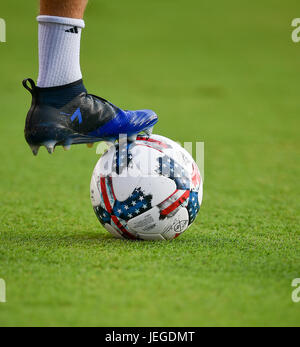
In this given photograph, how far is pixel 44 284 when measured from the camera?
234cm

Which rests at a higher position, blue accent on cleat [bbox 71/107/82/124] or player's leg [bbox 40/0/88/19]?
player's leg [bbox 40/0/88/19]

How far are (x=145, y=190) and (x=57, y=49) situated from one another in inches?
32.1

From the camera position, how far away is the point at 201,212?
4.00 metres

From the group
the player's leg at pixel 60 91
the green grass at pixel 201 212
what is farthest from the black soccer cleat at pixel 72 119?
the green grass at pixel 201 212

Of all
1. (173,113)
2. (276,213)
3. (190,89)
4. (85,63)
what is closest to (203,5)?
(85,63)

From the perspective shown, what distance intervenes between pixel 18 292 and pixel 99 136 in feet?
3.35

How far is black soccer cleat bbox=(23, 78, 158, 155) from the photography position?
111 inches

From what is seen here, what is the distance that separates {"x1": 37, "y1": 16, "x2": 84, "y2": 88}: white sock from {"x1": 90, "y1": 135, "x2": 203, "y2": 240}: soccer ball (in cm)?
47

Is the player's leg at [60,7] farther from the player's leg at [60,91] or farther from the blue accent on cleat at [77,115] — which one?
the blue accent on cleat at [77,115]

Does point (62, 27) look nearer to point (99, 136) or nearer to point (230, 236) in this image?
point (99, 136)

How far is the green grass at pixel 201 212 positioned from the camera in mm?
2182

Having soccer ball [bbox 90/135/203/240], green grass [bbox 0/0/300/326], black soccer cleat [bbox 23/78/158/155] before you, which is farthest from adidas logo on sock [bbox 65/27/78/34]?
green grass [bbox 0/0/300/326]

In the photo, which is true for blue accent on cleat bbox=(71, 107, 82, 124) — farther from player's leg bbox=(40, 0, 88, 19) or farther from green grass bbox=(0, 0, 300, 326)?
green grass bbox=(0, 0, 300, 326)

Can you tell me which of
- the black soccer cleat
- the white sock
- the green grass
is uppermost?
the white sock
